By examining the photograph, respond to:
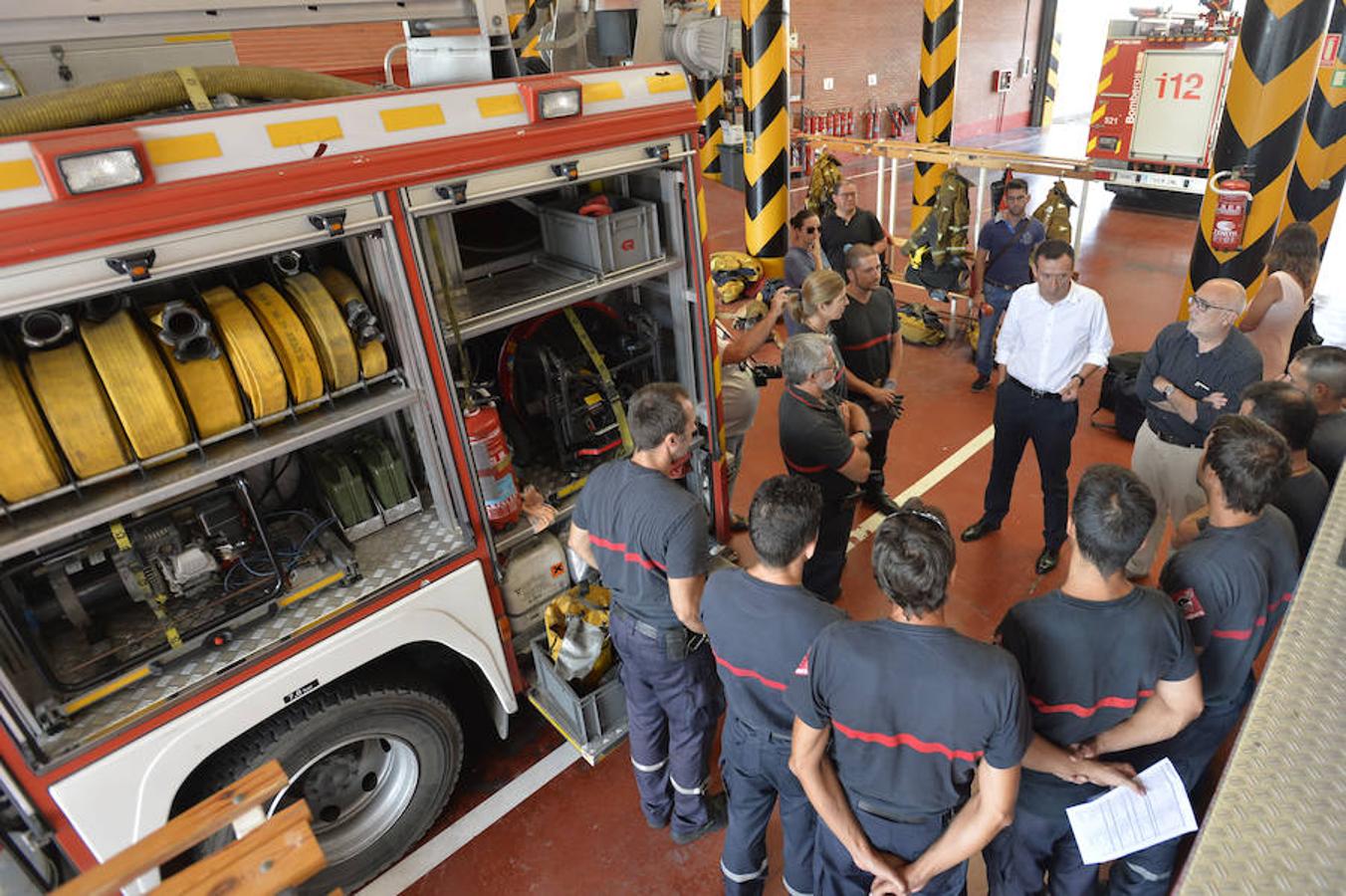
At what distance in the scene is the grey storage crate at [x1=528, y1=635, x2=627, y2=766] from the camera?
338cm

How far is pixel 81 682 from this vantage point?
250 cm

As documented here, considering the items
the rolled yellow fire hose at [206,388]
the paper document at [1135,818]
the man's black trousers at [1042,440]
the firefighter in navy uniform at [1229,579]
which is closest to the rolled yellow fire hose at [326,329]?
the rolled yellow fire hose at [206,388]

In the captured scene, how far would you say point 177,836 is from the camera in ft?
4.96

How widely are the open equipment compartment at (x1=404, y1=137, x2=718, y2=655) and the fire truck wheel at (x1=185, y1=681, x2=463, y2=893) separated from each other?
22.5 inches

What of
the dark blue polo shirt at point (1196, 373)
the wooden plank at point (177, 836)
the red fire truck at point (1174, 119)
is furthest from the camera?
the red fire truck at point (1174, 119)

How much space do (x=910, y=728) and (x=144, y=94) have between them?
300 cm

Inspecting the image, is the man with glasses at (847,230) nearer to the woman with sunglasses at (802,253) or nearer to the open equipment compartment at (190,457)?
the woman with sunglasses at (802,253)

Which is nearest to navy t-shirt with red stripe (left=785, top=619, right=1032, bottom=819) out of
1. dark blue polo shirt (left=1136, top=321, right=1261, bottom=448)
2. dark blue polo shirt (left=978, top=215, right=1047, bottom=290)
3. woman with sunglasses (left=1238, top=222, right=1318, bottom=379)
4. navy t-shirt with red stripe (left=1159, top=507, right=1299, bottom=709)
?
navy t-shirt with red stripe (left=1159, top=507, right=1299, bottom=709)

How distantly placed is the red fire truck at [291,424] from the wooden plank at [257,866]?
3.88 feet

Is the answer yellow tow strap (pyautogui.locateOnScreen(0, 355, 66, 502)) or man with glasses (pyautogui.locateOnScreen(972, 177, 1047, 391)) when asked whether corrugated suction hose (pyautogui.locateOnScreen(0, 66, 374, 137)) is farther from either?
man with glasses (pyautogui.locateOnScreen(972, 177, 1047, 391))

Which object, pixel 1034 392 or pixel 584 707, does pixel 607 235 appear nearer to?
pixel 584 707

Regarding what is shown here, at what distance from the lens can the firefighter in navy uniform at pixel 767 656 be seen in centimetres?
233

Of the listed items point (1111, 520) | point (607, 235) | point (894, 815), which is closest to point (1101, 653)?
point (1111, 520)

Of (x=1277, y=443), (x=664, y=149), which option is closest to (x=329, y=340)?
(x=664, y=149)
